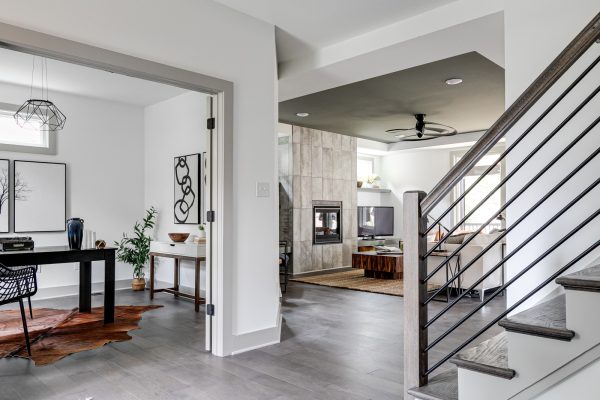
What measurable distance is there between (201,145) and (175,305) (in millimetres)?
2085

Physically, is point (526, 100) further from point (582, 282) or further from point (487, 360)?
point (487, 360)

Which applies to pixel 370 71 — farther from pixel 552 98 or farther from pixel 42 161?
pixel 42 161

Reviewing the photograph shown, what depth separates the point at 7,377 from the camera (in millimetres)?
3010

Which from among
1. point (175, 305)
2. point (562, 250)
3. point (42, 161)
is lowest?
point (175, 305)

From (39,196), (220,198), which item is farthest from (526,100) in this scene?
(39,196)

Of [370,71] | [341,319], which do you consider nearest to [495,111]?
[370,71]

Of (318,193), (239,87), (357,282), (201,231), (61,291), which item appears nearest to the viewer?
(239,87)

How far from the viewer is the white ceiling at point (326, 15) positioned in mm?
3504

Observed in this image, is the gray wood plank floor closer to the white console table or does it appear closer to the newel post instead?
the white console table

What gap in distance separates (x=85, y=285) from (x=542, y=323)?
4.63 metres

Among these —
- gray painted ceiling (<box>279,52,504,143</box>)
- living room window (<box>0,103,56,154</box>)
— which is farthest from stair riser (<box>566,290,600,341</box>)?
living room window (<box>0,103,56,154</box>)

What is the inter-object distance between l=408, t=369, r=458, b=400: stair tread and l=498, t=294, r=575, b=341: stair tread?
1.42ft

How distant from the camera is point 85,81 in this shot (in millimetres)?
5570

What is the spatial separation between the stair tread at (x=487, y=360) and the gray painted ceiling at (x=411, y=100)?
3556 mm
